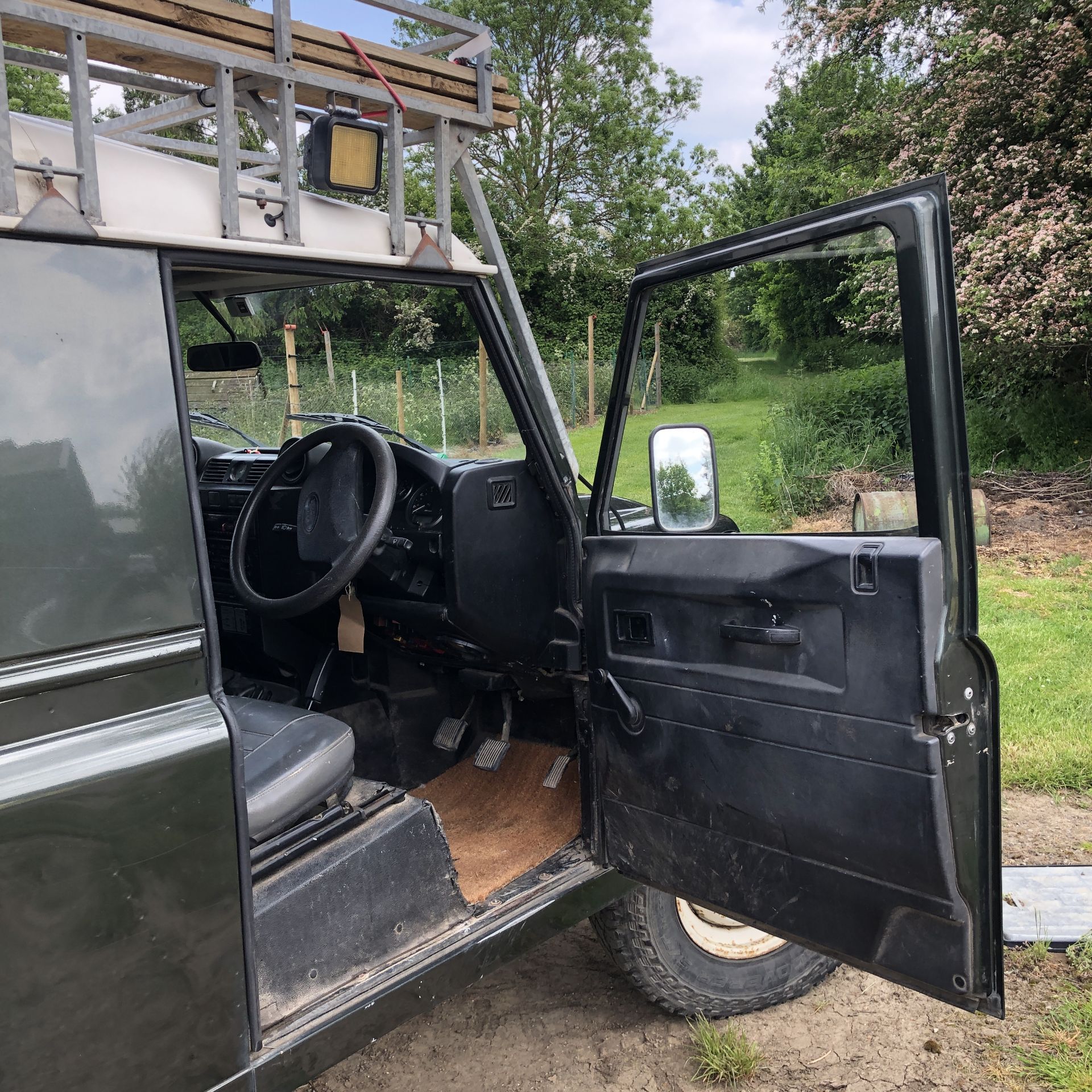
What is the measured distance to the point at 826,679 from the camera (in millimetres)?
1838

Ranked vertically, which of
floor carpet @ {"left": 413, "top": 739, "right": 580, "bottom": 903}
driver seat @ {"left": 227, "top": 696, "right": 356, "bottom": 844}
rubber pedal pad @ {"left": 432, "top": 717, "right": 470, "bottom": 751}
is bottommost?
floor carpet @ {"left": 413, "top": 739, "right": 580, "bottom": 903}

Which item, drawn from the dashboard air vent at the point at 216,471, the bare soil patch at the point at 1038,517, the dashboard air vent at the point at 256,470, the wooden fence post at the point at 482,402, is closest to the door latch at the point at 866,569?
the wooden fence post at the point at 482,402

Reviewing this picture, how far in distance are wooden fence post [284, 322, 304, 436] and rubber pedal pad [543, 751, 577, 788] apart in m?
1.31

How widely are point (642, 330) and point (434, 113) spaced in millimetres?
687

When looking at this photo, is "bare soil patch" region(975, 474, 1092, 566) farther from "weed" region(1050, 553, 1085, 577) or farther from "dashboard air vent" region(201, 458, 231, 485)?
"dashboard air vent" region(201, 458, 231, 485)

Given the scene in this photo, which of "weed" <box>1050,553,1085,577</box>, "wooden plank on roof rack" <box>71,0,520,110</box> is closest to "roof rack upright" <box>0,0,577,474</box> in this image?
"wooden plank on roof rack" <box>71,0,520,110</box>

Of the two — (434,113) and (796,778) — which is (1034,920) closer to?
(796,778)

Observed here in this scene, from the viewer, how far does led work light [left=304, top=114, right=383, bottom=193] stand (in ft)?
5.90

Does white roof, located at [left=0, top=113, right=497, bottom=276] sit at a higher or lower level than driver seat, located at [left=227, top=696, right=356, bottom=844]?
higher

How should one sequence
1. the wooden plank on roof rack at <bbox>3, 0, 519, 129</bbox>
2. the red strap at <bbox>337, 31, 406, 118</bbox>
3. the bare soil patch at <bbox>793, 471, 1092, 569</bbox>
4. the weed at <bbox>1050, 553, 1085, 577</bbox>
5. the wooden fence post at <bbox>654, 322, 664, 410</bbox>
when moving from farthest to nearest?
the bare soil patch at <bbox>793, 471, 1092, 569</bbox>, the weed at <bbox>1050, 553, 1085, 577</bbox>, the wooden fence post at <bbox>654, 322, 664, 410</bbox>, the red strap at <bbox>337, 31, 406, 118</bbox>, the wooden plank on roof rack at <bbox>3, 0, 519, 129</bbox>

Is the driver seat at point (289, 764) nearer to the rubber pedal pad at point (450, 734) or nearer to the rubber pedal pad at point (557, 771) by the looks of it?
the rubber pedal pad at point (557, 771)

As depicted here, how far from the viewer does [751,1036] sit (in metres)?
2.71

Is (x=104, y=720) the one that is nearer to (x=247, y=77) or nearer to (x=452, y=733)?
(x=247, y=77)

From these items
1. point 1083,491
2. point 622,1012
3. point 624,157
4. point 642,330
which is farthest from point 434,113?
point 624,157
